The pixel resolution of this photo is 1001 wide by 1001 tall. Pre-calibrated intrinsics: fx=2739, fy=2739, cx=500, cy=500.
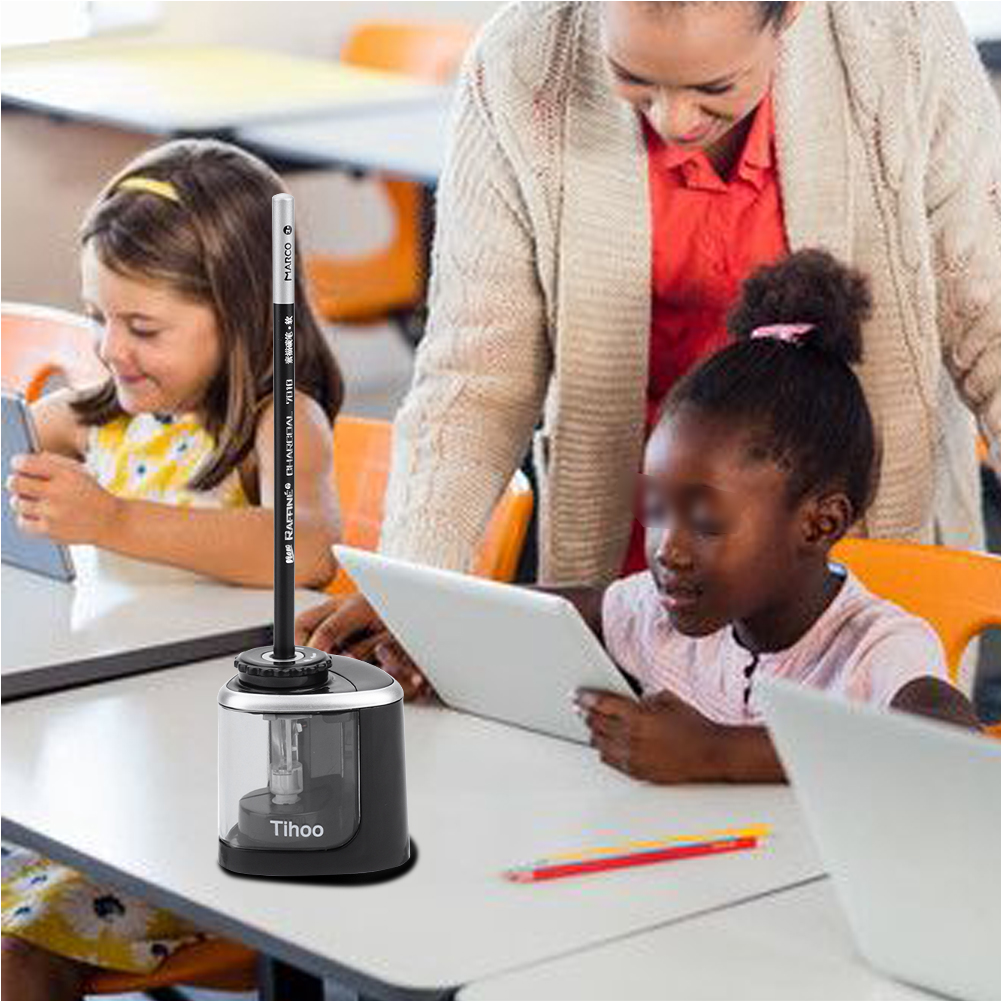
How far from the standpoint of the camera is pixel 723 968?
1.80m

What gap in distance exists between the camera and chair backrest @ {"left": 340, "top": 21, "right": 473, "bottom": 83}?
582cm

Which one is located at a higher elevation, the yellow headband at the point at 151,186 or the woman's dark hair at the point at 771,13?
the woman's dark hair at the point at 771,13

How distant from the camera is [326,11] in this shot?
635cm

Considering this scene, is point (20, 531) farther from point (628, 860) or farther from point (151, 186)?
point (628, 860)

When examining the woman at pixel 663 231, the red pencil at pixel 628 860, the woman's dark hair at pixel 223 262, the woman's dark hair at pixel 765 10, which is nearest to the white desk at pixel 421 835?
the red pencil at pixel 628 860

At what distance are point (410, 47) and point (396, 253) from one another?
23.8 inches

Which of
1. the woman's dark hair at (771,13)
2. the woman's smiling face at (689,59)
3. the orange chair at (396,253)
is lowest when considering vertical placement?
the orange chair at (396,253)

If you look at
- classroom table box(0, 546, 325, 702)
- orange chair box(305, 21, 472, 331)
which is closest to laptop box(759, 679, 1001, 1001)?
classroom table box(0, 546, 325, 702)

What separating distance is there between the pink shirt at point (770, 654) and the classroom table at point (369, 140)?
8.83 ft

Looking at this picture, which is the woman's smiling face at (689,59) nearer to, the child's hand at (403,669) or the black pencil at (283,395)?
the child's hand at (403,669)

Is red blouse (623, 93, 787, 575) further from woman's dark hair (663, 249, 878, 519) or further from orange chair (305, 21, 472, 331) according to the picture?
orange chair (305, 21, 472, 331)

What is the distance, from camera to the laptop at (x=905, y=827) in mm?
1655

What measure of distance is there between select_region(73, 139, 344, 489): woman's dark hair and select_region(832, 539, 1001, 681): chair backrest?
70cm

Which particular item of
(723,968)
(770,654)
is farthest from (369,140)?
(723,968)
